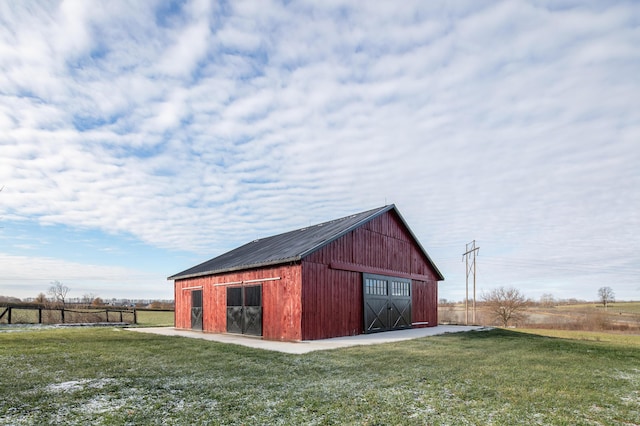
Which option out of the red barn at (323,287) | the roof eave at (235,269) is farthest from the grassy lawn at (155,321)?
the roof eave at (235,269)

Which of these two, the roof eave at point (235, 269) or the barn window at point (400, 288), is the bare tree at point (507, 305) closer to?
the barn window at point (400, 288)

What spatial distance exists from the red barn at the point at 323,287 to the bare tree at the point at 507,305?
16900mm

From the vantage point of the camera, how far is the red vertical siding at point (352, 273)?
13867 millimetres

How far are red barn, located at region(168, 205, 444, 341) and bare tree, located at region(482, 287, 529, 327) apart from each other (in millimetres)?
16900

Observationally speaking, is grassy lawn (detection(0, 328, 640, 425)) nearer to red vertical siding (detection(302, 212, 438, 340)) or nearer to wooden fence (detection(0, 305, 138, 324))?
red vertical siding (detection(302, 212, 438, 340))

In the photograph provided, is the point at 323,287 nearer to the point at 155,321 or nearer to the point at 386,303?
the point at 386,303

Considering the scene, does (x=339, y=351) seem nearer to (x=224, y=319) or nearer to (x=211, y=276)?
(x=224, y=319)

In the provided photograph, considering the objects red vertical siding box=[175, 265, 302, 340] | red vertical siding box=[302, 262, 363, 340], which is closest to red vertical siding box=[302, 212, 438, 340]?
red vertical siding box=[302, 262, 363, 340]

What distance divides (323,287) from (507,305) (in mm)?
26645

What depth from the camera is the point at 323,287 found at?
14328 millimetres

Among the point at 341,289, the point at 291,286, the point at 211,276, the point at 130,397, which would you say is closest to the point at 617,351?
the point at 341,289

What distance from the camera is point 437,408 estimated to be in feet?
17.1

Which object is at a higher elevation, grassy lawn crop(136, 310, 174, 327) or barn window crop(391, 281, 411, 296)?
barn window crop(391, 281, 411, 296)

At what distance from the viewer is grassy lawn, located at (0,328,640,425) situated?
4902 millimetres
